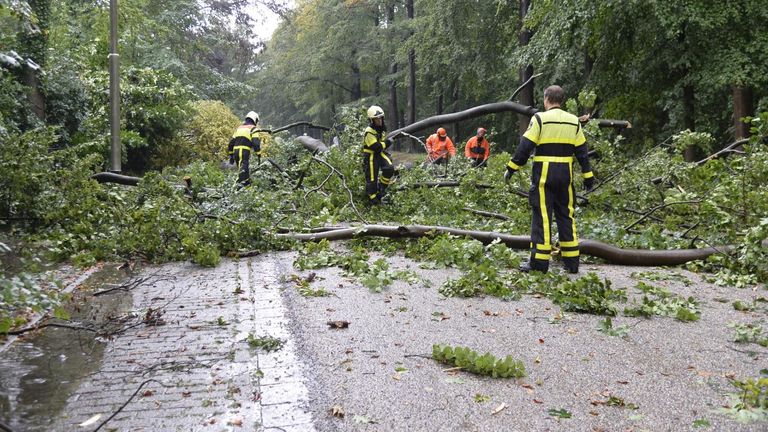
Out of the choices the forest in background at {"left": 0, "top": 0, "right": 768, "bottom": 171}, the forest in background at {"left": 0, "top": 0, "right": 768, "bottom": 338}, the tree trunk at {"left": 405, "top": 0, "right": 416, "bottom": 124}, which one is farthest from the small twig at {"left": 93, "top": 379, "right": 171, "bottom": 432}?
the tree trunk at {"left": 405, "top": 0, "right": 416, "bottom": 124}

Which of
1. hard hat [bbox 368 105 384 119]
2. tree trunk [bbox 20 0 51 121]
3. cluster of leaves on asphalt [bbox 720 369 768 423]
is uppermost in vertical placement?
tree trunk [bbox 20 0 51 121]

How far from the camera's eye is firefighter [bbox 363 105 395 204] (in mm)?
10844

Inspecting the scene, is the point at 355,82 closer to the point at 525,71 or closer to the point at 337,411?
the point at 525,71

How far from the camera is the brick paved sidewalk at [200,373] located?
347 centimetres

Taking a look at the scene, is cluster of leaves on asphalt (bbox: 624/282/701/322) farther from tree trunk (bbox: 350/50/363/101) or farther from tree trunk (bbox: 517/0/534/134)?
tree trunk (bbox: 350/50/363/101)

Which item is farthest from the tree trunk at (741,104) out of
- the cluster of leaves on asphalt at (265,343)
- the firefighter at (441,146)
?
the cluster of leaves on asphalt at (265,343)

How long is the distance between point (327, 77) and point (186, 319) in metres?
38.1

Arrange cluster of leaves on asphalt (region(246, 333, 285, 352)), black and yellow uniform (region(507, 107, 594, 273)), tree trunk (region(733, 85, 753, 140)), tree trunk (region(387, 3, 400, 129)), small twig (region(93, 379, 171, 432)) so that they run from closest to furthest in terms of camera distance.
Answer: small twig (region(93, 379, 171, 432)), cluster of leaves on asphalt (region(246, 333, 285, 352)), black and yellow uniform (region(507, 107, 594, 273)), tree trunk (region(733, 85, 753, 140)), tree trunk (region(387, 3, 400, 129))

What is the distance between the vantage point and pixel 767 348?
4453 millimetres

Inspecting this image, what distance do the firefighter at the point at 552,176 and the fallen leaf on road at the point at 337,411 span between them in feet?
12.1

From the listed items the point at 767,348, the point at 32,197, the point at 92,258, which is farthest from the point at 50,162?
the point at 767,348

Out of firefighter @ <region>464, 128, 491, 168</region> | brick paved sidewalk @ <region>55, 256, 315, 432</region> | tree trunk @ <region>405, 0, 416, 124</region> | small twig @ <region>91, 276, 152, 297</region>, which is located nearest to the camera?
brick paved sidewalk @ <region>55, 256, 315, 432</region>

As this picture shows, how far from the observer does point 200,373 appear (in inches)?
162

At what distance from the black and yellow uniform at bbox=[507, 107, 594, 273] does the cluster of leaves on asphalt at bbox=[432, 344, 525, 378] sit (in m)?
2.71
